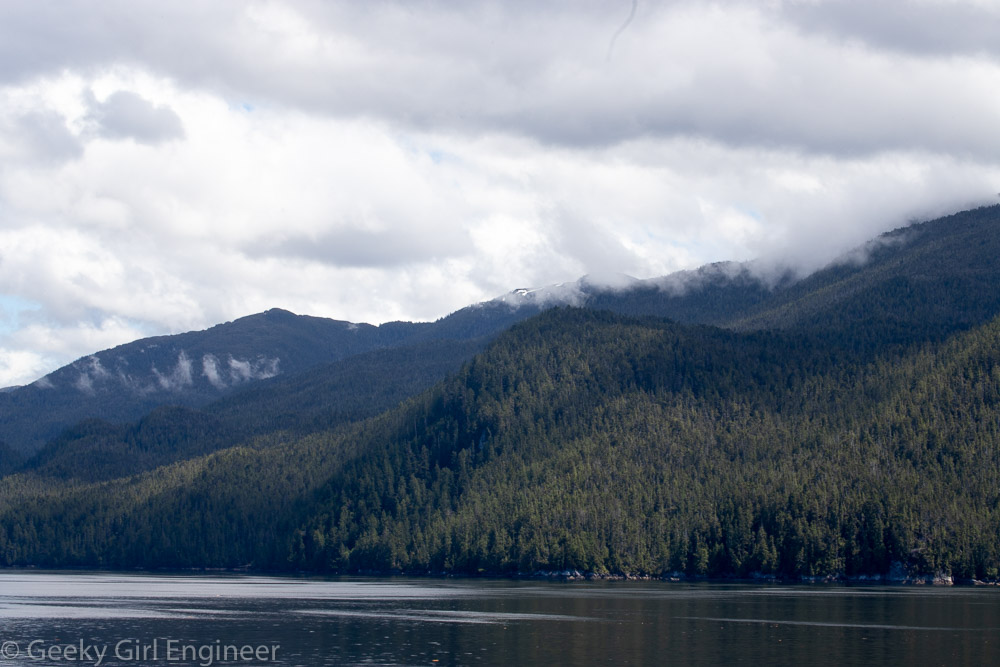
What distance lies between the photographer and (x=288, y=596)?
184m

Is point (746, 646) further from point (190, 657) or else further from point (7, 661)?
point (7, 661)

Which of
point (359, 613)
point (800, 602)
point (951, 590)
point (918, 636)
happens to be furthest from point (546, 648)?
point (951, 590)

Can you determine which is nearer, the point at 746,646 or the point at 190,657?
the point at 190,657

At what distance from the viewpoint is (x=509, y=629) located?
4764 inches

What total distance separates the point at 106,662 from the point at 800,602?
310 feet

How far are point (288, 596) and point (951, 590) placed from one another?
9991cm

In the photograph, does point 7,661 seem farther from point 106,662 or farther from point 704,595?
point 704,595

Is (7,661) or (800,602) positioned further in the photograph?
(800,602)

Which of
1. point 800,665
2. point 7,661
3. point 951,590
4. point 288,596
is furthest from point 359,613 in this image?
point 951,590

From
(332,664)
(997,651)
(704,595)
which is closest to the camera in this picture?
(332,664)

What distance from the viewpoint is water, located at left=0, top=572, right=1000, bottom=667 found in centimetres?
9869

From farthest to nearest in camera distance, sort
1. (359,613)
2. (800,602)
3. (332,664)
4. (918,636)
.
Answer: (800,602) < (359,613) < (918,636) < (332,664)

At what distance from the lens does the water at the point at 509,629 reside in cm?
9869

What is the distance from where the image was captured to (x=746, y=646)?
10675 cm
